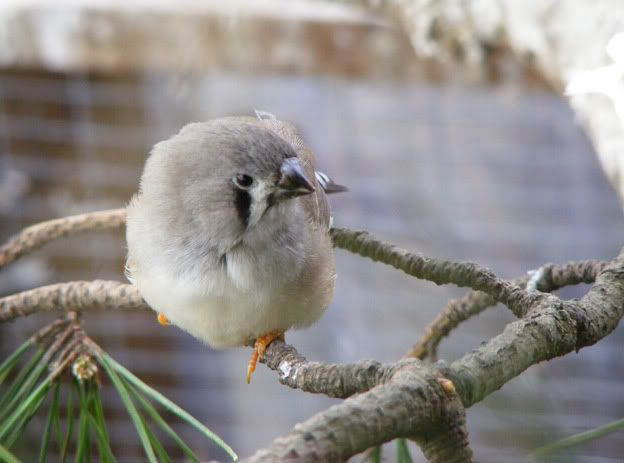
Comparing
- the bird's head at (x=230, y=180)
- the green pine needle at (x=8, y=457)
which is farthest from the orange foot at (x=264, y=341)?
the green pine needle at (x=8, y=457)

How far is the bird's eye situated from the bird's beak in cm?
3

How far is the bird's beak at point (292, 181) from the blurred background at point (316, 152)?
155 cm

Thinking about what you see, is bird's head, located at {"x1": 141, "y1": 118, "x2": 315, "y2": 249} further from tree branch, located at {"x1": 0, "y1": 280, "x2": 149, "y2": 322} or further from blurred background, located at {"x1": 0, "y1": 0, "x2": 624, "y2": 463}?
blurred background, located at {"x1": 0, "y1": 0, "x2": 624, "y2": 463}

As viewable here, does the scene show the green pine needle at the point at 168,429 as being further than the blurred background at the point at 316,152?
No

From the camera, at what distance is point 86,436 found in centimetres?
91

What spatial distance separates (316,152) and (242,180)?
2.19m

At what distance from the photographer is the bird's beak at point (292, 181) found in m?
0.98

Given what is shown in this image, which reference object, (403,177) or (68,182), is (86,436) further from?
(403,177)

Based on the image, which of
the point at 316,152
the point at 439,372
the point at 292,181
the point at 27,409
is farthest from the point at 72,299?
the point at 316,152

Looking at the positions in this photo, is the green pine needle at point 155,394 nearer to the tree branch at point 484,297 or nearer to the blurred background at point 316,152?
the tree branch at point 484,297

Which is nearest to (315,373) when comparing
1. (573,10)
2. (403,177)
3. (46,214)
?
(573,10)

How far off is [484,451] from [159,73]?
1585 mm

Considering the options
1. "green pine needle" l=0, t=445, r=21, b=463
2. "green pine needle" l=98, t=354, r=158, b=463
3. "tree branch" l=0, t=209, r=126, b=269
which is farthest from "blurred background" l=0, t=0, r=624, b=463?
"green pine needle" l=0, t=445, r=21, b=463

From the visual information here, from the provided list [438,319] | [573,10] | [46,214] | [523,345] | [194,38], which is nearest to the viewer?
[523,345]
